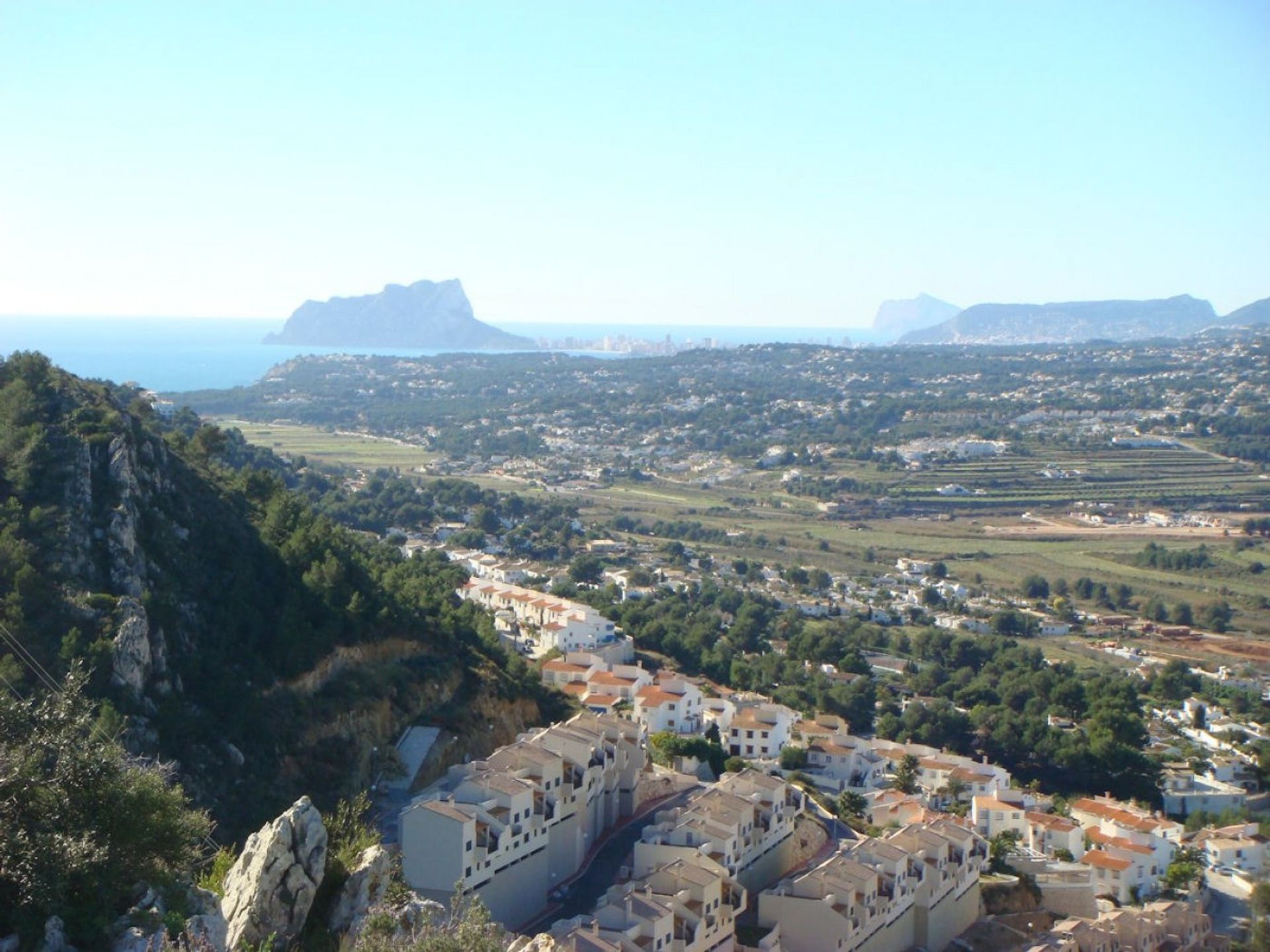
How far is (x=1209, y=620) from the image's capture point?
149 feet

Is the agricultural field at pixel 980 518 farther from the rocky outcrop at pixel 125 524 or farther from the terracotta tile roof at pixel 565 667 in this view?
the rocky outcrop at pixel 125 524

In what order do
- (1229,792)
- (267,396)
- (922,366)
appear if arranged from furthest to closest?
(922,366) → (267,396) → (1229,792)

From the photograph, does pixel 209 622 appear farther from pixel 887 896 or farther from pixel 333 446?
pixel 333 446

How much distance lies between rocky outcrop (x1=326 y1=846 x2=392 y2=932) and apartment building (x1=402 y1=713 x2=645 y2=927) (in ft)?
9.62

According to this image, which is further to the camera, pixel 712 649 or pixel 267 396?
pixel 267 396

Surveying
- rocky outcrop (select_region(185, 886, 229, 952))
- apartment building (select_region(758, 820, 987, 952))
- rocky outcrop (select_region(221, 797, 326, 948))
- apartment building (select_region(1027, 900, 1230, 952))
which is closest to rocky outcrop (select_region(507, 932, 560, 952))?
rocky outcrop (select_region(221, 797, 326, 948))

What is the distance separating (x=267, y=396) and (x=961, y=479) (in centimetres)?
5597

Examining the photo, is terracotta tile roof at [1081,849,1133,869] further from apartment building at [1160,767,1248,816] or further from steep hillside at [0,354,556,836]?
steep hillside at [0,354,556,836]

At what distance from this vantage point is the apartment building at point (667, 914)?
1273cm

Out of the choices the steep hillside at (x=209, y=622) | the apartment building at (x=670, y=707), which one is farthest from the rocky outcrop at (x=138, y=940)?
the apartment building at (x=670, y=707)

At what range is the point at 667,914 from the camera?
1331 cm

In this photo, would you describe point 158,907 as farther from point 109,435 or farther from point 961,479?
point 961,479

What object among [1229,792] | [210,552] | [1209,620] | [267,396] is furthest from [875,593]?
[267,396]

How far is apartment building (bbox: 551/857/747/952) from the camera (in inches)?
501
